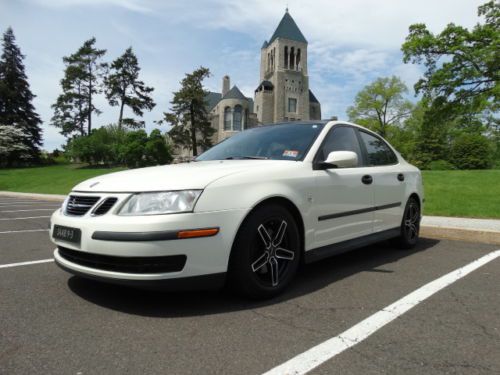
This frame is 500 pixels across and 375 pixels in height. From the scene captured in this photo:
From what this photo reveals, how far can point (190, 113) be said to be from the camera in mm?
49406

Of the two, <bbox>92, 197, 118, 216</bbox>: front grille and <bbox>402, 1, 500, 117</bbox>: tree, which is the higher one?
<bbox>402, 1, 500, 117</bbox>: tree

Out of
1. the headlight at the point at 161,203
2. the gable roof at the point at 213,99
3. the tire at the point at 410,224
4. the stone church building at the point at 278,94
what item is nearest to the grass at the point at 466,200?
the tire at the point at 410,224

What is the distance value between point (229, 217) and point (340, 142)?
1.91m

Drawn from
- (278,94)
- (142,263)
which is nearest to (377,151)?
(142,263)

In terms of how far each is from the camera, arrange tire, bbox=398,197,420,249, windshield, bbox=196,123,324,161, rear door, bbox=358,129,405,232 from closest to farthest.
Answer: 1. windshield, bbox=196,123,324,161
2. rear door, bbox=358,129,405,232
3. tire, bbox=398,197,420,249

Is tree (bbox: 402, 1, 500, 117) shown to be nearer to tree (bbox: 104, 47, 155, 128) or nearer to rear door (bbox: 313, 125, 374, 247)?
rear door (bbox: 313, 125, 374, 247)

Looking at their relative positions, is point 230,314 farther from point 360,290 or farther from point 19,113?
point 19,113

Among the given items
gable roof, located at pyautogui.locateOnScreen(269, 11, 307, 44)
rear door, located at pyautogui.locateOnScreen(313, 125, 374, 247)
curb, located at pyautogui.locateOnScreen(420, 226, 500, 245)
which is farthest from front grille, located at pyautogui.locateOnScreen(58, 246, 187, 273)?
gable roof, located at pyautogui.locateOnScreen(269, 11, 307, 44)

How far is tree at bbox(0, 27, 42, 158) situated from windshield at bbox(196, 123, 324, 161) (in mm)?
55306

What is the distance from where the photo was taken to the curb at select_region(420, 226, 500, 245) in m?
5.58

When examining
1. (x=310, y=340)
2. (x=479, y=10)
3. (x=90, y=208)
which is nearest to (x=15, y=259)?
(x=90, y=208)

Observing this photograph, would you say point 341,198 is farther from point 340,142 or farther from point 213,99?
point 213,99

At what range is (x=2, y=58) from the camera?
56.7 meters

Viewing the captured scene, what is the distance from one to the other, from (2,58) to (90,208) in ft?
222
